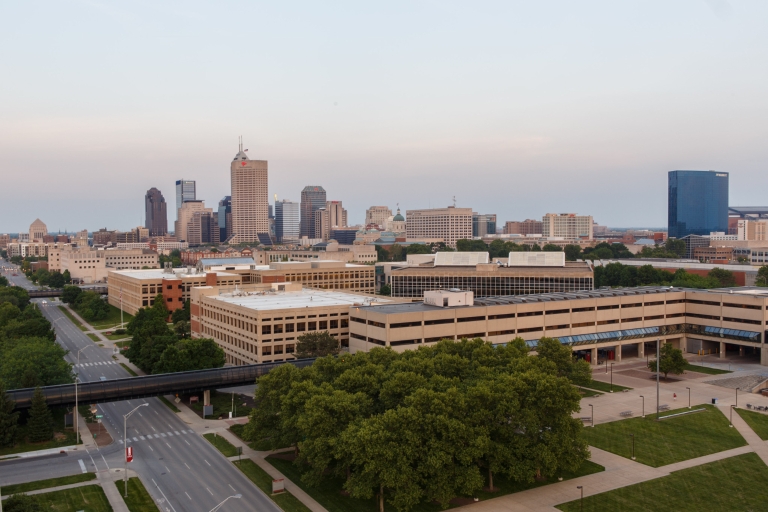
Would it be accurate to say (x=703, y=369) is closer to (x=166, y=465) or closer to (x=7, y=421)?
(x=166, y=465)

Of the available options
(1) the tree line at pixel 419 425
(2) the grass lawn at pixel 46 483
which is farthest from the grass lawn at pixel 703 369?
(2) the grass lawn at pixel 46 483

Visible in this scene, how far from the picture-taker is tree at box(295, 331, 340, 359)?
9238 cm

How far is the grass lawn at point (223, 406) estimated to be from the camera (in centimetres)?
7831

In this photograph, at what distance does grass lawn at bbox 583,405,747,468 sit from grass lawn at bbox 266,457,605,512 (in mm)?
6189

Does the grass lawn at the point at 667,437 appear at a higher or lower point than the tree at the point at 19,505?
lower

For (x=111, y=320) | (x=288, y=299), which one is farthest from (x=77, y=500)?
(x=111, y=320)

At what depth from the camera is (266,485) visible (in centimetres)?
5697

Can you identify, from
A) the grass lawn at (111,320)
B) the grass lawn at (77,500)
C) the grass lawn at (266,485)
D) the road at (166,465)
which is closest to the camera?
the grass lawn at (77,500)

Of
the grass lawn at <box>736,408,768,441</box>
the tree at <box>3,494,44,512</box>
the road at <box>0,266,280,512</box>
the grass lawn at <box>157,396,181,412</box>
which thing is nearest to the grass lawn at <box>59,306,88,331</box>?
the grass lawn at <box>157,396,181,412</box>

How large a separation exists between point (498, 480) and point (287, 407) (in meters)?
19.6

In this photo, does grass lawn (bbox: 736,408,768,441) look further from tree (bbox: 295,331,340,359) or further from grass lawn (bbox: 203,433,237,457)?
grass lawn (bbox: 203,433,237,457)

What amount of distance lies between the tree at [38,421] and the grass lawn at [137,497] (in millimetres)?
15105

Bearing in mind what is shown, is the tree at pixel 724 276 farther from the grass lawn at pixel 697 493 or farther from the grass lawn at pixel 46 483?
the grass lawn at pixel 46 483

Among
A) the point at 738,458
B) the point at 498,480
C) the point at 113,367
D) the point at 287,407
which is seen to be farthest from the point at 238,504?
the point at 113,367
